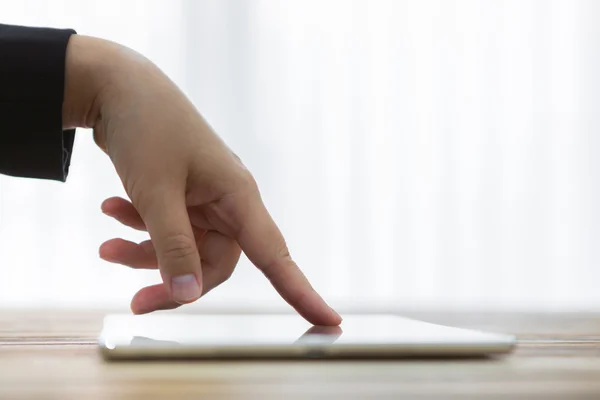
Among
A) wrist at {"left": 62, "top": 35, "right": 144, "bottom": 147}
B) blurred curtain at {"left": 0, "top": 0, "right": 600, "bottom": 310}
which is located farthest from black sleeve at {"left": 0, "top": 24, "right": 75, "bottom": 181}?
blurred curtain at {"left": 0, "top": 0, "right": 600, "bottom": 310}

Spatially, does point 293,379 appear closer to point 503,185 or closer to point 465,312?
point 465,312

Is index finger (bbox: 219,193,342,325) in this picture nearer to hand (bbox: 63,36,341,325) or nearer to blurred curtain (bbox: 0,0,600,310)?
hand (bbox: 63,36,341,325)

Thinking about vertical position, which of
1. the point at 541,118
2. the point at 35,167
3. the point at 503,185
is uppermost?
the point at 541,118

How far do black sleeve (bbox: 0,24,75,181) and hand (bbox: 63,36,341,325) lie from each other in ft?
0.05

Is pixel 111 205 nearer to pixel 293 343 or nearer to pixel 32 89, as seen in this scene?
pixel 32 89

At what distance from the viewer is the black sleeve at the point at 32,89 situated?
0.67 metres

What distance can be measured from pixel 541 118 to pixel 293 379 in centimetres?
359

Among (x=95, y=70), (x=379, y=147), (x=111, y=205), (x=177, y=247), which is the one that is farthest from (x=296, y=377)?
(x=379, y=147)

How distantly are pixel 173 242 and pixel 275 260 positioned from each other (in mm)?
124

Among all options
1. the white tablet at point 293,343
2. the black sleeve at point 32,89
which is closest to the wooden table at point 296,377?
the white tablet at point 293,343

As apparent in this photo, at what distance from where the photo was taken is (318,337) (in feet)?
1.78

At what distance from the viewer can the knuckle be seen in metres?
0.62

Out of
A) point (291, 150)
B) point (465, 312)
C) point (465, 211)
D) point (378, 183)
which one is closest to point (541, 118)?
point (465, 211)

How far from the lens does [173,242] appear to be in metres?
0.62
